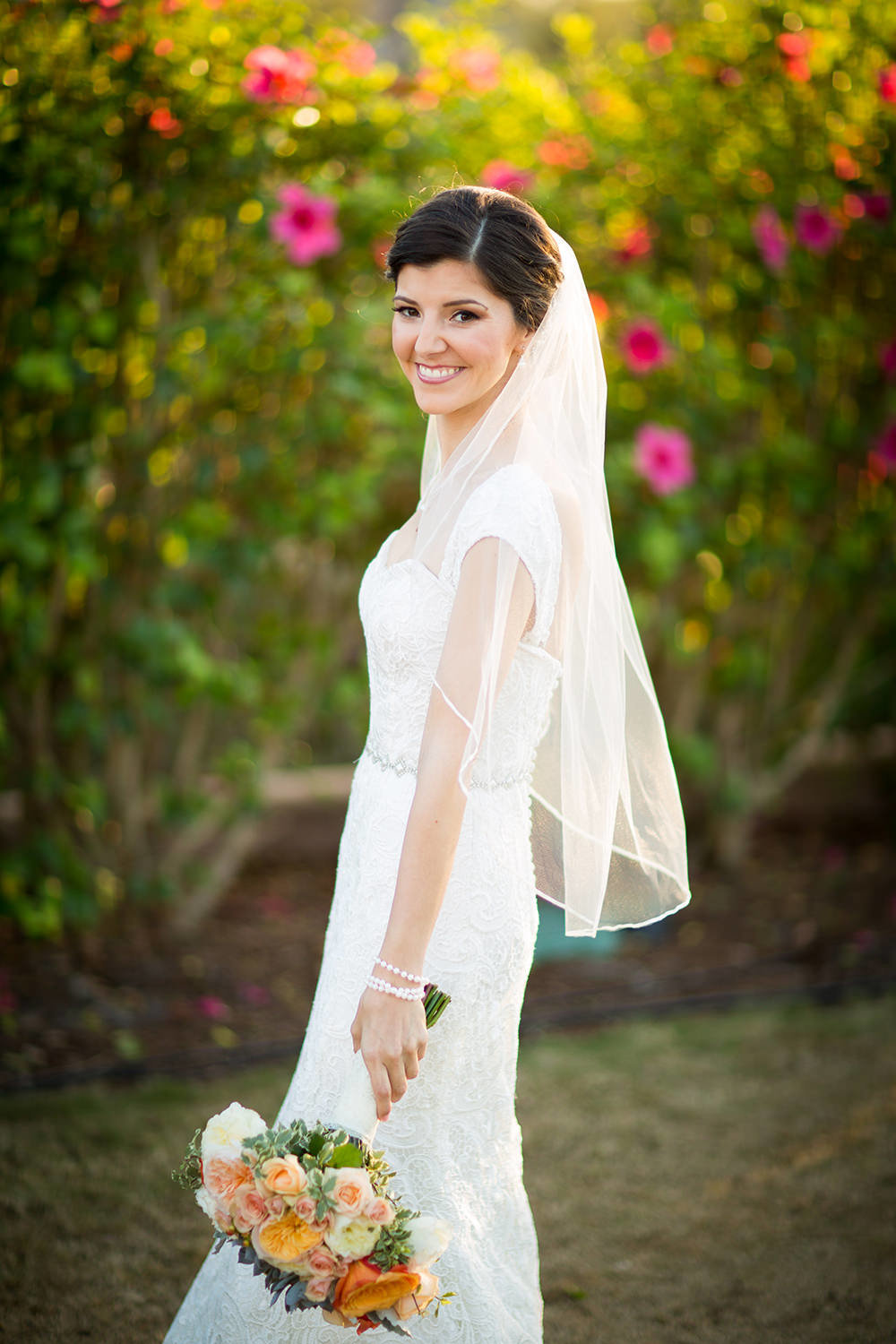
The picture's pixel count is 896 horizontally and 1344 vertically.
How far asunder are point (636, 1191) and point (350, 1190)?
1.85 m

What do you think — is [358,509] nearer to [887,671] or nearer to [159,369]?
[159,369]

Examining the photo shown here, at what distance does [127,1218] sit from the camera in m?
2.75

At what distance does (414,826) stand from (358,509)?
2.34 metres

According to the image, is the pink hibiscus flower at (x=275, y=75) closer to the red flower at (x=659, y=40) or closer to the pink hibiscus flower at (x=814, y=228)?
the red flower at (x=659, y=40)

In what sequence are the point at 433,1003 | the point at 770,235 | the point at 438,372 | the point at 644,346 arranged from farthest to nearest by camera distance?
the point at 770,235 → the point at 644,346 → the point at 438,372 → the point at 433,1003

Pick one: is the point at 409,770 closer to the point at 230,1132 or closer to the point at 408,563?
the point at 408,563

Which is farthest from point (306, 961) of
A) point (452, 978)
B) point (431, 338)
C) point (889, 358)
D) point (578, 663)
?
point (889, 358)

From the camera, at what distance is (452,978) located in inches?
74.0

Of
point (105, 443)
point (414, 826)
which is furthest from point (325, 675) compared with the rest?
point (414, 826)

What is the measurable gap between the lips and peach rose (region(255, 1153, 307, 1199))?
1.16 m

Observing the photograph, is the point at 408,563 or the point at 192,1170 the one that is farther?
the point at 408,563

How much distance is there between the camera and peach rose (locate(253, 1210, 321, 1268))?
148 centimetres

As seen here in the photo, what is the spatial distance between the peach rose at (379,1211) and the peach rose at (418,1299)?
0.32 feet

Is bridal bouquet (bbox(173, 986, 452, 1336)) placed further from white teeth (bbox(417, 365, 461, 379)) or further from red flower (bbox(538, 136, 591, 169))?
red flower (bbox(538, 136, 591, 169))
